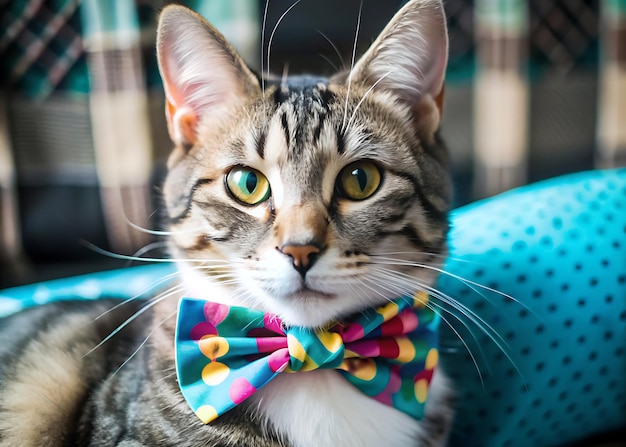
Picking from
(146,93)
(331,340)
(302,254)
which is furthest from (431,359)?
(146,93)

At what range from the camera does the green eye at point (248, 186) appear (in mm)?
650

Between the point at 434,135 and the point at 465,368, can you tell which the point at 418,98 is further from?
the point at 465,368

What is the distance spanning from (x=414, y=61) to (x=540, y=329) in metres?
0.43

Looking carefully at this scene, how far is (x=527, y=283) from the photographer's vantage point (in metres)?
0.89

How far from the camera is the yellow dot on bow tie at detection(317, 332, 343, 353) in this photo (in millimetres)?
646

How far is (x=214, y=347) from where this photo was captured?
66cm

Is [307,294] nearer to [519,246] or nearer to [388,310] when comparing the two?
[388,310]

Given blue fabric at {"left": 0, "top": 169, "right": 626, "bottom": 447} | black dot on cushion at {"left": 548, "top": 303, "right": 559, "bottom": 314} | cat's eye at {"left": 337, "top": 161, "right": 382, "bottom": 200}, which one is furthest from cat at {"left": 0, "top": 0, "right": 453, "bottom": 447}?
black dot on cushion at {"left": 548, "top": 303, "right": 559, "bottom": 314}

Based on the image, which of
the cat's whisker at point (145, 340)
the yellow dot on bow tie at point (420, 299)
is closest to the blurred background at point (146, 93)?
the cat's whisker at point (145, 340)

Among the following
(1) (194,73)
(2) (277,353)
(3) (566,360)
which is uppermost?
(1) (194,73)

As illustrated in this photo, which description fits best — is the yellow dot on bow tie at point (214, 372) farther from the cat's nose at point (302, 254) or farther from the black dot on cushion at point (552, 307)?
the black dot on cushion at point (552, 307)

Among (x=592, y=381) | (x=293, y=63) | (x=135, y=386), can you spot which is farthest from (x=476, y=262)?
(x=293, y=63)

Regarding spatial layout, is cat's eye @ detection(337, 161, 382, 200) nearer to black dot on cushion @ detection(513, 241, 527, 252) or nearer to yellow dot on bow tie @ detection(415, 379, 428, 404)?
yellow dot on bow tie @ detection(415, 379, 428, 404)

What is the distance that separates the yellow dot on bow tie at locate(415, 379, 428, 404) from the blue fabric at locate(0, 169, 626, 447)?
0.14 meters
